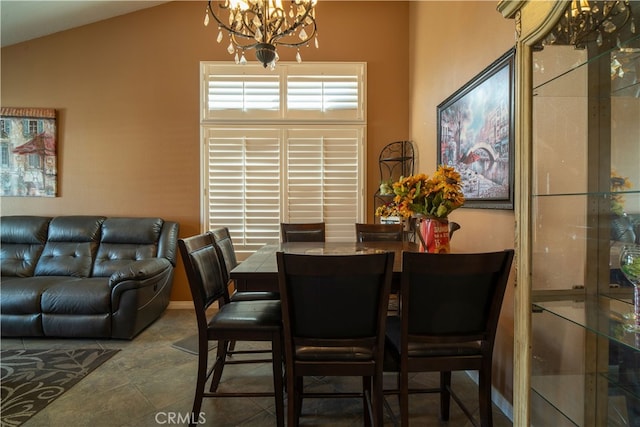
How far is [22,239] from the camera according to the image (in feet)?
10.8

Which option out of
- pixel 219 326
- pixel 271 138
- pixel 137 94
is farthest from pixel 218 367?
pixel 137 94

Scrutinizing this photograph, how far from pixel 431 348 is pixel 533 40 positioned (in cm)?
130

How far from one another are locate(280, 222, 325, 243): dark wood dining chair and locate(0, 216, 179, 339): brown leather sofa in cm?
130

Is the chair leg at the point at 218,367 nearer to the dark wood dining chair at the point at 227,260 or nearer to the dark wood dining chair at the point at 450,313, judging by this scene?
the dark wood dining chair at the point at 227,260

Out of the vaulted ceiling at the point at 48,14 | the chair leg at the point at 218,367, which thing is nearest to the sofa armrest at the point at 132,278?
the chair leg at the point at 218,367

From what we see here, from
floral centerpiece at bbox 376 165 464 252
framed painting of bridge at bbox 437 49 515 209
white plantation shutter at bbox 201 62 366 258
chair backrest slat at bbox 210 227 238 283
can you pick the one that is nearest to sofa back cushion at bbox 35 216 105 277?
white plantation shutter at bbox 201 62 366 258

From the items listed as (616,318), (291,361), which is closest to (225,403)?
(291,361)

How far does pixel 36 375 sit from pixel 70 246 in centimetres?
153

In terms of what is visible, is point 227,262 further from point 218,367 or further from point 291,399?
point 291,399

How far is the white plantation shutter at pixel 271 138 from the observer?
11.6 feet

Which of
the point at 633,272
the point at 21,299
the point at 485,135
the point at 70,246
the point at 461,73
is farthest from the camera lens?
the point at 70,246

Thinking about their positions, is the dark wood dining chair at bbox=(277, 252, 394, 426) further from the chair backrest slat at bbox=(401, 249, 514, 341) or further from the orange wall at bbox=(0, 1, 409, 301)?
the orange wall at bbox=(0, 1, 409, 301)

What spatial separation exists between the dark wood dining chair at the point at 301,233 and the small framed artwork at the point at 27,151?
2.95 m

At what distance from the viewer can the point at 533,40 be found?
43.8 inches
